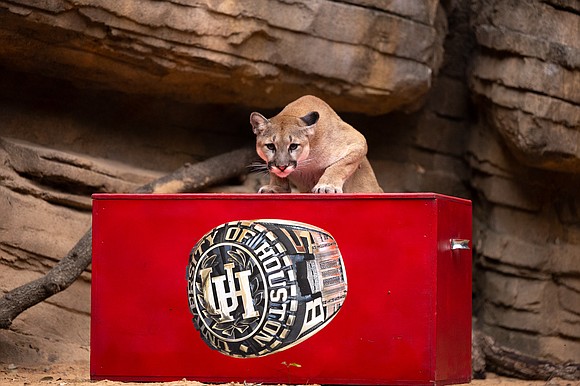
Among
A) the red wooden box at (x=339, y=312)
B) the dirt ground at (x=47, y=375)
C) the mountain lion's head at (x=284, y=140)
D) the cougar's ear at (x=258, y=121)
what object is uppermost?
the cougar's ear at (x=258, y=121)

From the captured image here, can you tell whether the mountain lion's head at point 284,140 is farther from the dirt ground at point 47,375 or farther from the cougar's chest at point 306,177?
the dirt ground at point 47,375

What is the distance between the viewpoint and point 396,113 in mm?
8328

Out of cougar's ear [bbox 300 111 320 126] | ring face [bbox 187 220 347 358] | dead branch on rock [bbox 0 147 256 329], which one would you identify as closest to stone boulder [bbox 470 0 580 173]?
dead branch on rock [bbox 0 147 256 329]

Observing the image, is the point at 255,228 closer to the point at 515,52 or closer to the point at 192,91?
the point at 192,91

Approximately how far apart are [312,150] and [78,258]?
6.38 feet

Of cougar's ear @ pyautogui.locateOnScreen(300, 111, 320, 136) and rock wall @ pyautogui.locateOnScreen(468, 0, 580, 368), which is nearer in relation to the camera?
cougar's ear @ pyautogui.locateOnScreen(300, 111, 320, 136)

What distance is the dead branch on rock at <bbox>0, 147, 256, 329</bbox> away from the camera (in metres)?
5.84

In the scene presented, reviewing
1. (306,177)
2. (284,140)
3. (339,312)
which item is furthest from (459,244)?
(306,177)

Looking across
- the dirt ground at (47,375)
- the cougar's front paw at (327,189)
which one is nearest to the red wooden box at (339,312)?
the dirt ground at (47,375)

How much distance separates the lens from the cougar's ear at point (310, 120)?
17.5ft

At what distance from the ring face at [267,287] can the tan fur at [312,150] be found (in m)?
0.80

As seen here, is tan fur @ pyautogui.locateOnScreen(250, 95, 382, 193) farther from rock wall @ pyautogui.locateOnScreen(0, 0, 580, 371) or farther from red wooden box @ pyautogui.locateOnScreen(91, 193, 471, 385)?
rock wall @ pyautogui.locateOnScreen(0, 0, 580, 371)

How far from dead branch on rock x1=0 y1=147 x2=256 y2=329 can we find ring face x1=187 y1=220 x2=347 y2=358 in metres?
2.01

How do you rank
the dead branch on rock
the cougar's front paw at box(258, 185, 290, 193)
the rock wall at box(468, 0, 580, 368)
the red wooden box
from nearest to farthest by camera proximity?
1. the red wooden box
2. the cougar's front paw at box(258, 185, 290, 193)
3. the dead branch on rock
4. the rock wall at box(468, 0, 580, 368)
